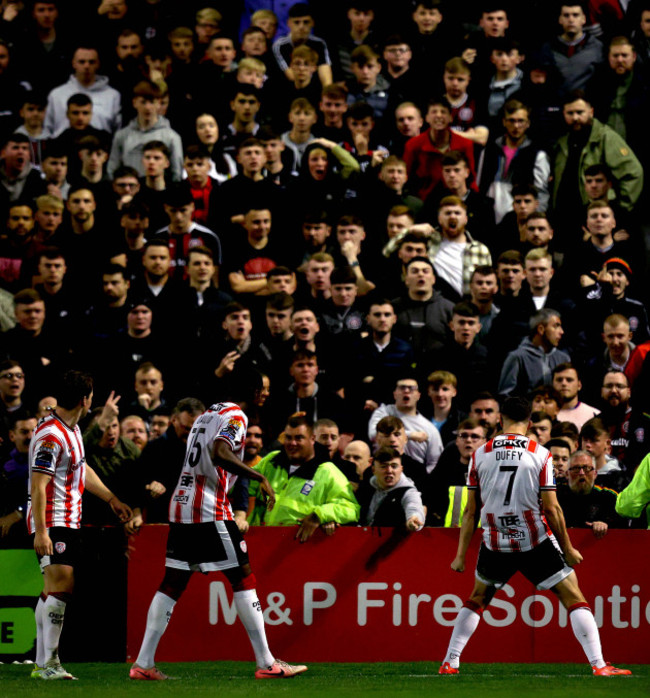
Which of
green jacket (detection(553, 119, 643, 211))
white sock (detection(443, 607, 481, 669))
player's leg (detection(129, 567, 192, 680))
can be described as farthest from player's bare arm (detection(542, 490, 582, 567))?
green jacket (detection(553, 119, 643, 211))

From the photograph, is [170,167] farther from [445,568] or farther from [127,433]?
[445,568]

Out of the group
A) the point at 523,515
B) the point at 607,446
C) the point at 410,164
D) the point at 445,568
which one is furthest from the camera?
the point at 410,164

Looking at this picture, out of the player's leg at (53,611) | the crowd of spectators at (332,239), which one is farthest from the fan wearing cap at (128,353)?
the player's leg at (53,611)

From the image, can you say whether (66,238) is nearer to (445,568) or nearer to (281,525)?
(281,525)

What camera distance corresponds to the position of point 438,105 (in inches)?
651

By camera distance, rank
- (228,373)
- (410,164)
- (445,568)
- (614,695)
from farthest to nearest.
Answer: (410,164) → (228,373) → (445,568) → (614,695)

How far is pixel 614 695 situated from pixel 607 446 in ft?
12.5

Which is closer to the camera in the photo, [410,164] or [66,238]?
[66,238]

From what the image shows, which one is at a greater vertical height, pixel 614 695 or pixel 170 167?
pixel 170 167

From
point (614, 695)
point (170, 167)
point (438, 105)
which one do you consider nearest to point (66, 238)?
point (170, 167)

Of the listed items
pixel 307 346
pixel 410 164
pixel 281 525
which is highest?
pixel 410 164

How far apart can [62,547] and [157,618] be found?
861mm

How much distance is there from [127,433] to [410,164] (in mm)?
5710

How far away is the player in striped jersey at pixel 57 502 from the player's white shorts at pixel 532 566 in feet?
9.46
